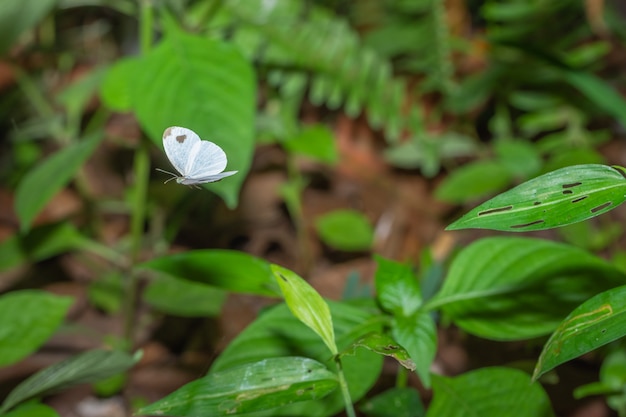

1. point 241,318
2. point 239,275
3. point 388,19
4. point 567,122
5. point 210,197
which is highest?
point 388,19

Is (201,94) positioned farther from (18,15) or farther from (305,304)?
(305,304)

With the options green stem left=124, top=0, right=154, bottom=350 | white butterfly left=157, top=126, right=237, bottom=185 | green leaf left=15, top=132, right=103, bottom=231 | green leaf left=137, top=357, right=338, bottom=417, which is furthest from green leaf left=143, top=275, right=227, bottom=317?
white butterfly left=157, top=126, right=237, bottom=185

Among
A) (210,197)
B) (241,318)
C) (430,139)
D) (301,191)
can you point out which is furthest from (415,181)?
(241,318)

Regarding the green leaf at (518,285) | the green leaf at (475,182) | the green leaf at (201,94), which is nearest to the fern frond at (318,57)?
the green leaf at (475,182)

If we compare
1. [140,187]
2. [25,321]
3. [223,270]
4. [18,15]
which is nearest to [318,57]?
[140,187]

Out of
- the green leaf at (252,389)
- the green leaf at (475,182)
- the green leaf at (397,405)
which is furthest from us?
the green leaf at (475,182)

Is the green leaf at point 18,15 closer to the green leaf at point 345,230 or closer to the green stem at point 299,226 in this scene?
the green stem at point 299,226

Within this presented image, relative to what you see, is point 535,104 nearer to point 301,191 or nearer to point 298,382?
point 301,191
